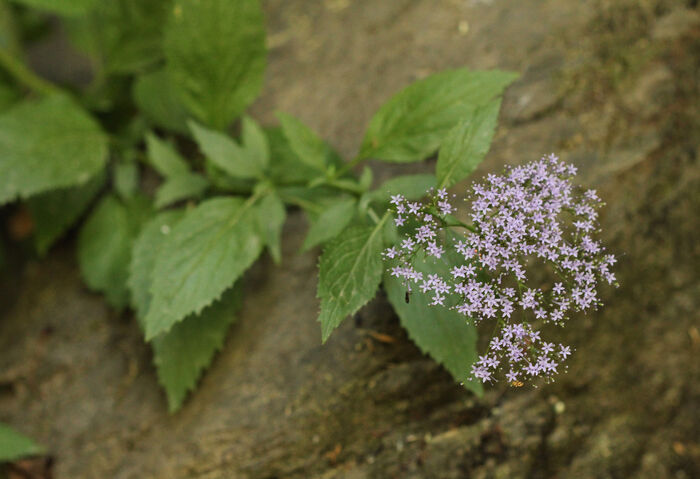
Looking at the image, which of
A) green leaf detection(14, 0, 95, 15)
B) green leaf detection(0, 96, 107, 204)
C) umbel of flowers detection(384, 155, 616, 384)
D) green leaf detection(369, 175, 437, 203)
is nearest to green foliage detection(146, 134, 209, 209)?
green leaf detection(0, 96, 107, 204)

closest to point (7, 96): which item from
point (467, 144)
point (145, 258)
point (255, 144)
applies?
point (145, 258)

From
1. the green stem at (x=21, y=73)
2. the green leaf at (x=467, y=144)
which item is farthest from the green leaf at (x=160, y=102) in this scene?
the green leaf at (x=467, y=144)

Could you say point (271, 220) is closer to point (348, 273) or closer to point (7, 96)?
point (348, 273)

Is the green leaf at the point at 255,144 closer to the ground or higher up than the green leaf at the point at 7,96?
higher up

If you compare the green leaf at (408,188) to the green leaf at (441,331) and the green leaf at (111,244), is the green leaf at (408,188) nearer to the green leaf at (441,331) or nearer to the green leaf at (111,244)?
the green leaf at (441,331)

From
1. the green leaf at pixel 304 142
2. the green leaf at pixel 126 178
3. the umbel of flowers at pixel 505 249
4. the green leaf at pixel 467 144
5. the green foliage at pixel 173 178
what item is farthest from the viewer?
the green leaf at pixel 126 178

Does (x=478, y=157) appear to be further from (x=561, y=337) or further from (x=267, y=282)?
(x=267, y=282)

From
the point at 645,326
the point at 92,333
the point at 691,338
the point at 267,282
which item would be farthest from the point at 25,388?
the point at 691,338
